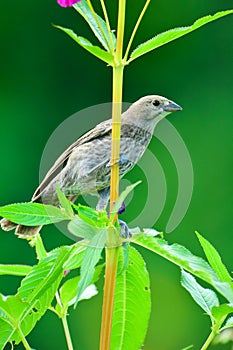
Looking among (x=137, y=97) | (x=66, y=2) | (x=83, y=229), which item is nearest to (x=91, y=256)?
(x=83, y=229)

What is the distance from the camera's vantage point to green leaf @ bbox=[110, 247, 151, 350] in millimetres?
928

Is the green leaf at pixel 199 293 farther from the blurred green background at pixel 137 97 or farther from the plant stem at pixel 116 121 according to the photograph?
the blurred green background at pixel 137 97

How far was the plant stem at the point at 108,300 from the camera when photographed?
0.82 meters

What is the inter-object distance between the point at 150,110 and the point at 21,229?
0.22m

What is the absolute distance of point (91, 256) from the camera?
2.63ft

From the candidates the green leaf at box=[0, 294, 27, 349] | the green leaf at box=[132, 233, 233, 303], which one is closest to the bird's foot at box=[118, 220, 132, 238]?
the green leaf at box=[132, 233, 233, 303]

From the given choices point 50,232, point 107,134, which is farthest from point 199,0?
point 107,134

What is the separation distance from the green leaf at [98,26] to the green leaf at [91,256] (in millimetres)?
182

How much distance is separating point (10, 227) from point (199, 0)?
314 cm

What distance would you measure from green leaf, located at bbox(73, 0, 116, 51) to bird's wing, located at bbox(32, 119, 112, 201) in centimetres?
15

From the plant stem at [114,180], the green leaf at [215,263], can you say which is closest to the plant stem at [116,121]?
the plant stem at [114,180]

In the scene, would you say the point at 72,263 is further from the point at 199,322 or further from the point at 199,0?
the point at 199,0

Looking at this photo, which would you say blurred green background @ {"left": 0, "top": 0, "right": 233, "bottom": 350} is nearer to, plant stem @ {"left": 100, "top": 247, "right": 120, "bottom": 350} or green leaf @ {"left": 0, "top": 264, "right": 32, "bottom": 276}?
green leaf @ {"left": 0, "top": 264, "right": 32, "bottom": 276}

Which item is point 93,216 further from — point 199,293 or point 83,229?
point 199,293
